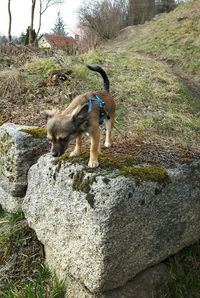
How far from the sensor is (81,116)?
3713mm

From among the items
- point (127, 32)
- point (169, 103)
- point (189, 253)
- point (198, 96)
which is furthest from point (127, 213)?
point (127, 32)

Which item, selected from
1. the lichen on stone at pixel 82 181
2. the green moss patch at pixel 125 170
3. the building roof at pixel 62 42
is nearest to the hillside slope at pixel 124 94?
the green moss patch at pixel 125 170

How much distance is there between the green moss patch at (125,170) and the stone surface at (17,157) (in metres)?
1.14

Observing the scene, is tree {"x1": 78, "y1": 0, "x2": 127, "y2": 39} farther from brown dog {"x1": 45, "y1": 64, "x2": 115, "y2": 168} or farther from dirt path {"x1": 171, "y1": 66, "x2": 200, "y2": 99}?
brown dog {"x1": 45, "y1": 64, "x2": 115, "y2": 168}

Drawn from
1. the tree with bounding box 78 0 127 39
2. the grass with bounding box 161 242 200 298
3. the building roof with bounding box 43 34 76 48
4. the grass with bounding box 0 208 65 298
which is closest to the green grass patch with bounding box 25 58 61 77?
the building roof with bounding box 43 34 76 48

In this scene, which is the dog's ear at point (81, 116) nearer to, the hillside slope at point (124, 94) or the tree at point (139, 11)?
the hillside slope at point (124, 94)

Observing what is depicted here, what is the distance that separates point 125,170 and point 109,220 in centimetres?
55

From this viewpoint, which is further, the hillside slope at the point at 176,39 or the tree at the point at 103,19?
the tree at the point at 103,19

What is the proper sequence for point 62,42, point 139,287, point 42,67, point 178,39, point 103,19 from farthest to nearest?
point 103,19 < point 62,42 < point 178,39 < point 42,67 < point 139,287

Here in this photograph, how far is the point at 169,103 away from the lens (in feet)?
28.8

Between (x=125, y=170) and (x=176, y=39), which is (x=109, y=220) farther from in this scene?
(x=176, y=39)

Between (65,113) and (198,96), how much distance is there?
7136 millimetres

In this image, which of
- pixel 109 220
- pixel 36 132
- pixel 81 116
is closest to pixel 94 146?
pixel 81 116

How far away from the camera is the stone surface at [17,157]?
5.10m
